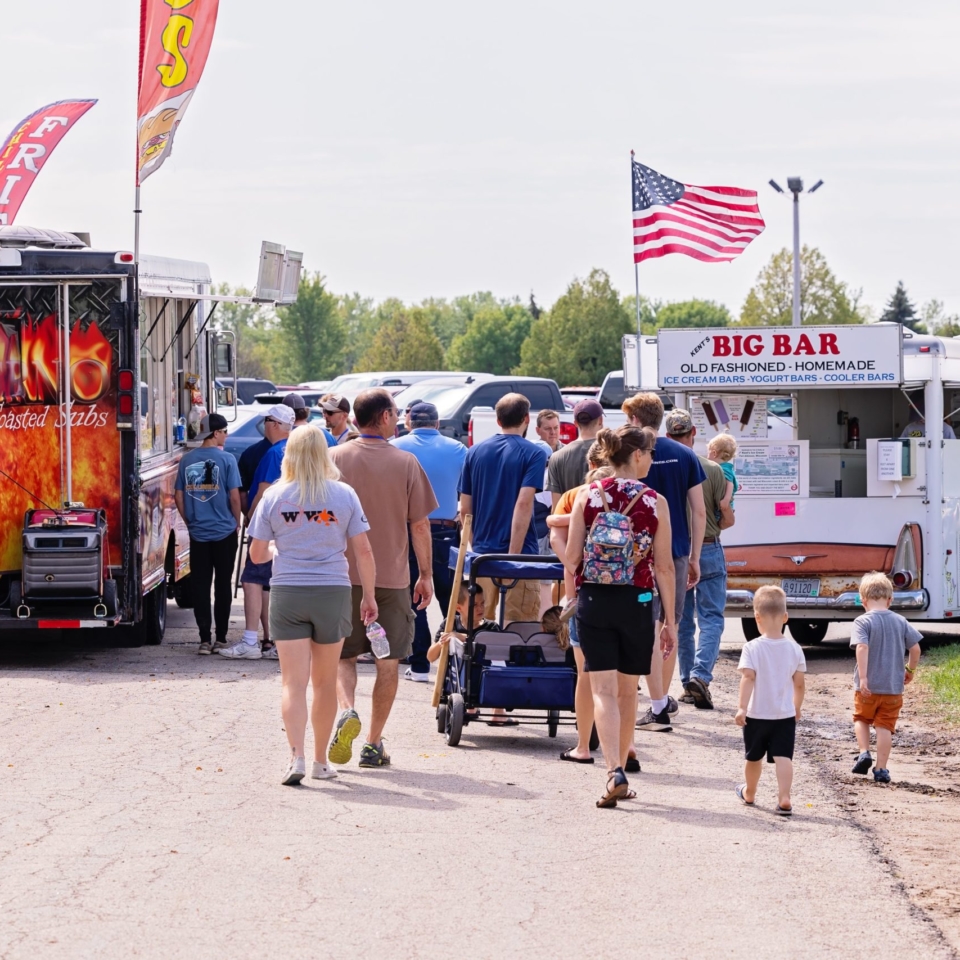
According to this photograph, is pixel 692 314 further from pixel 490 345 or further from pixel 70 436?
pixel 70 436

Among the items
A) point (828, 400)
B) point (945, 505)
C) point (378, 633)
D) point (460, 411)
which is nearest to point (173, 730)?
point (378, 633)

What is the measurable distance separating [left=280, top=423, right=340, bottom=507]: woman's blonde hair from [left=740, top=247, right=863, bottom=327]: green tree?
221 feet

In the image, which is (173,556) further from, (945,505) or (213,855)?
(213,855)

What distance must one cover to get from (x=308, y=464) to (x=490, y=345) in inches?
4755

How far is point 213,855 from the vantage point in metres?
6.63

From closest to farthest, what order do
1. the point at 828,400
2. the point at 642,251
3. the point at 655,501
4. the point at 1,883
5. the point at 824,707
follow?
the point at 1,883 → the point at 655,501 → the point at 824,707 → the point at 828,400 → the point at 642,251

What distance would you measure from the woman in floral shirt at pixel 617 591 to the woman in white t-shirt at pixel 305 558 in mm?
1070

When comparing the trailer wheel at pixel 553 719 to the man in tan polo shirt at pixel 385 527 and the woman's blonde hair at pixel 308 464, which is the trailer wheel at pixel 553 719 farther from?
the woman's blonde hair at pixel 308 464

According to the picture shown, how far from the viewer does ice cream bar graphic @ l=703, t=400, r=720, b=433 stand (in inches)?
575

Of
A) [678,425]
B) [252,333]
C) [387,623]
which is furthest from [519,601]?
[252,333]

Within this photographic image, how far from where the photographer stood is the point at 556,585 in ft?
33.2

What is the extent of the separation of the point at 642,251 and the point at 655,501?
12491 millimetres

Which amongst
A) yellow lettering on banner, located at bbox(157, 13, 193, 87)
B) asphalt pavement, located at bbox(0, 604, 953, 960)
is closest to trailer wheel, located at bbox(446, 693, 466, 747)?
asphalt pavement, located at bbox(0, 604, 953, 960)

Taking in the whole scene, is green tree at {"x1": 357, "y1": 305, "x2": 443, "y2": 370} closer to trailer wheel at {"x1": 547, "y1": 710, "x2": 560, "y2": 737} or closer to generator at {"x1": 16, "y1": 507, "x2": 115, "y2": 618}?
generator at {"x1": 16, "y1": 507, "x2": 115, "y2": 618}
